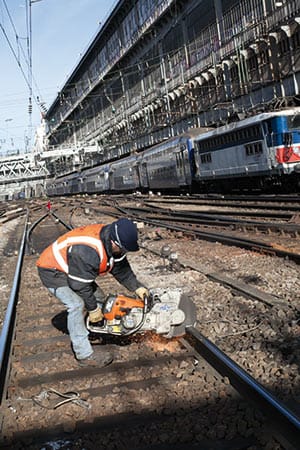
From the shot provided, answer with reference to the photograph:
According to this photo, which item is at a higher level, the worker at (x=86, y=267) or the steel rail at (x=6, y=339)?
the worker at (x=86, y=267)

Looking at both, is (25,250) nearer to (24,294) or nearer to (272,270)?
(24,294)

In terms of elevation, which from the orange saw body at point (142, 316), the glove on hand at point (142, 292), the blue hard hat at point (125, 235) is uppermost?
the blue hard hat at point (125, 235)

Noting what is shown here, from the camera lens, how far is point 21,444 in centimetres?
389

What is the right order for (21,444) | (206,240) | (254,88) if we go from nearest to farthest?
(21,444) < (206,240) < (254,88)

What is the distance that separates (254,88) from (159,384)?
29.5 m

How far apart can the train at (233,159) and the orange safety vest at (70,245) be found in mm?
16230

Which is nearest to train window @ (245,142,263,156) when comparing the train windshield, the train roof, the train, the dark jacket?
the train

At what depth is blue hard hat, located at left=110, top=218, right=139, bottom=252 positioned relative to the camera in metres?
4.78

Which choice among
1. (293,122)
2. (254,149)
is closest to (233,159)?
(254,149)

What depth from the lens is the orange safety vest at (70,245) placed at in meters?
4.97

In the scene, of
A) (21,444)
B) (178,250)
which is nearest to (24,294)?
(178,250)

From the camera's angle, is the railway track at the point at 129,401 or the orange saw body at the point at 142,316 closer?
the railway track at the point at 129,401

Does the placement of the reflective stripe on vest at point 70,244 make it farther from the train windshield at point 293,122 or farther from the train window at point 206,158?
the train window at point 206,158

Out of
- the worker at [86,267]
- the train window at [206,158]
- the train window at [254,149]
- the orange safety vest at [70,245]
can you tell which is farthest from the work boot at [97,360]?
the train window at [206,158]
